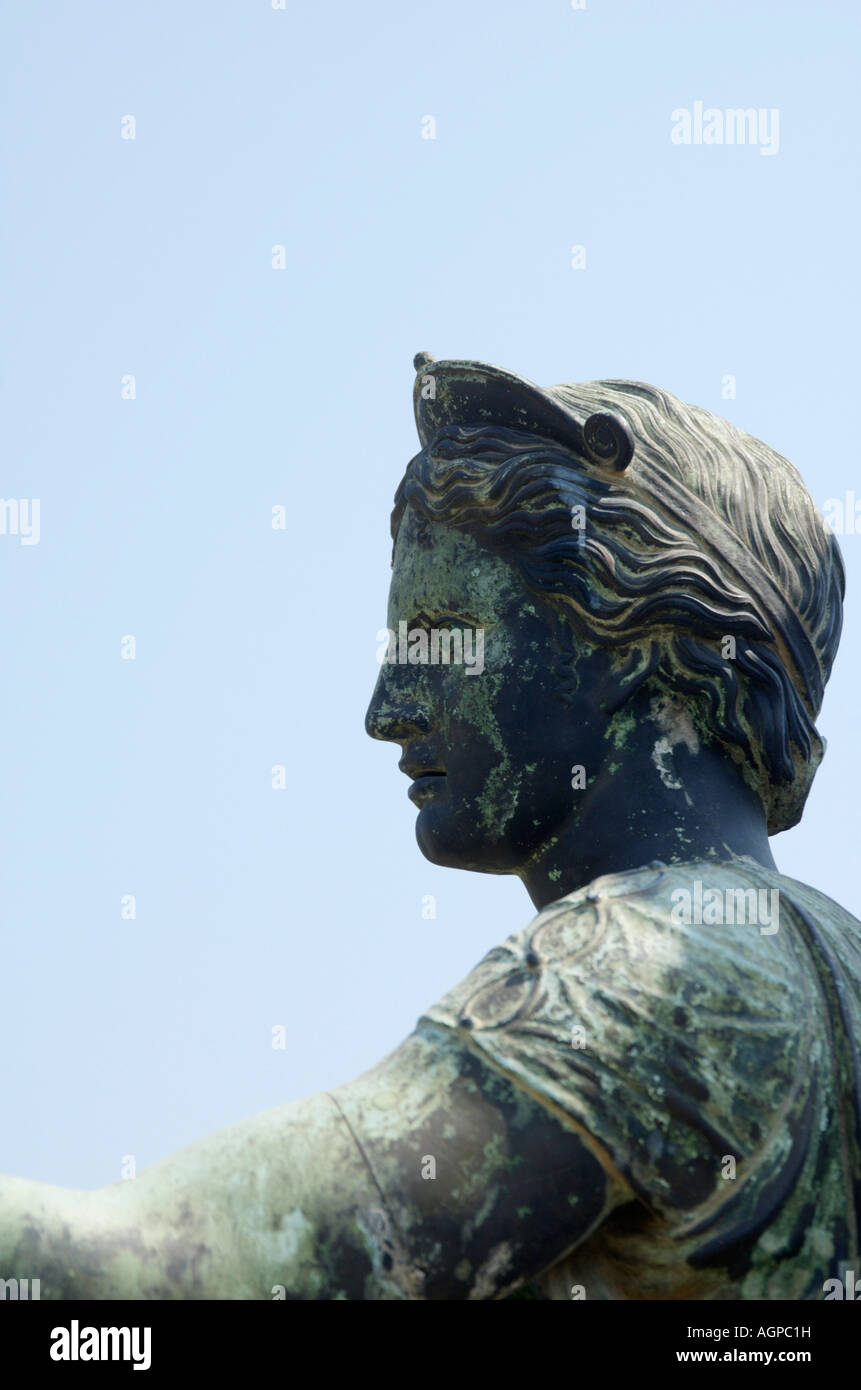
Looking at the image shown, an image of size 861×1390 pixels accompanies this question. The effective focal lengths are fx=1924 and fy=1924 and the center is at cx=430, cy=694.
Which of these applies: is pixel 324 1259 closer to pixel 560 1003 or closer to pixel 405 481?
pixel 560 1003

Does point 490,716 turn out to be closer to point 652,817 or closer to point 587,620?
point 587,620

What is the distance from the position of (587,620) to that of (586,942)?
1.20m

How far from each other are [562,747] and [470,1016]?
3.97 ft

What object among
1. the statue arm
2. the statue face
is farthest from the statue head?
the statue arm

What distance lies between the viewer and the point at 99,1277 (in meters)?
4.32

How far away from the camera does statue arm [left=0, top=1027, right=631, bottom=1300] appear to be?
14.4 feet

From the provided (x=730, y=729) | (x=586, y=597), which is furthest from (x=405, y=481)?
(x=730, y=729)

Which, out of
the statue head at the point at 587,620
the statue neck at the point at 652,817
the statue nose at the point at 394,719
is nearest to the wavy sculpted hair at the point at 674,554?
the statue head at the point at 587,620

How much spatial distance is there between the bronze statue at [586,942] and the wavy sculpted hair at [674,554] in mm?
10

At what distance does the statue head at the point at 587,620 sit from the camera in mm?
5758

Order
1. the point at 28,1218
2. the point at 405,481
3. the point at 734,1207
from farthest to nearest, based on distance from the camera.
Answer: the point at 405,481 → the point at 734,1207 → the point at 28,1218

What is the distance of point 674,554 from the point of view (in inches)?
228

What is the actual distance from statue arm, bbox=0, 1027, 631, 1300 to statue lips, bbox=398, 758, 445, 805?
1456 millimetres

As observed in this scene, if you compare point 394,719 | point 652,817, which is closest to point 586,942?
point 652,817
